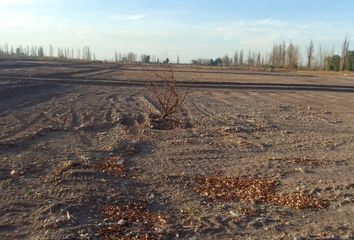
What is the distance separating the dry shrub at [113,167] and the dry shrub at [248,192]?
1523 millimetres

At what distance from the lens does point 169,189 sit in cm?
970

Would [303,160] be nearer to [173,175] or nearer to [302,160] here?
[302,160]

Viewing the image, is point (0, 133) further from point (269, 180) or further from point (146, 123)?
point (269, 180)

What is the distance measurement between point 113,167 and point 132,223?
3652mm

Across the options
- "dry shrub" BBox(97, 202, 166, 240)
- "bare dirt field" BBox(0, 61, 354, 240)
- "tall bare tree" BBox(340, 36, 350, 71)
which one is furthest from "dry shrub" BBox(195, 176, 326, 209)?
"tall bare tree" BBox(340, 36, 350, 71)

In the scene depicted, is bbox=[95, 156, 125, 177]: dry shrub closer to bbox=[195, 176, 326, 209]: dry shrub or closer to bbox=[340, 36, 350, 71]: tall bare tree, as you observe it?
bbox=[195, 176, 326, 209]: dry shrub

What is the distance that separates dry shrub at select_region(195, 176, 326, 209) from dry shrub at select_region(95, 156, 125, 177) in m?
1.52

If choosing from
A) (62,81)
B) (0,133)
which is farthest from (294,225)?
(62,81)

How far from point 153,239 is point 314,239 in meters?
2.12

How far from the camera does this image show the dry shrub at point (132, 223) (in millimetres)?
7094

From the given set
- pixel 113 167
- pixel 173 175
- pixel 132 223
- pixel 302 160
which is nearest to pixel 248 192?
pixel 173 175

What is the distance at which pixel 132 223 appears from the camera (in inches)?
299

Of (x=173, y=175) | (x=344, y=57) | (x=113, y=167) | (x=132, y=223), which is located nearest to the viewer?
(x=132, y=223)

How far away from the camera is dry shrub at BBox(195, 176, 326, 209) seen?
9.00m
